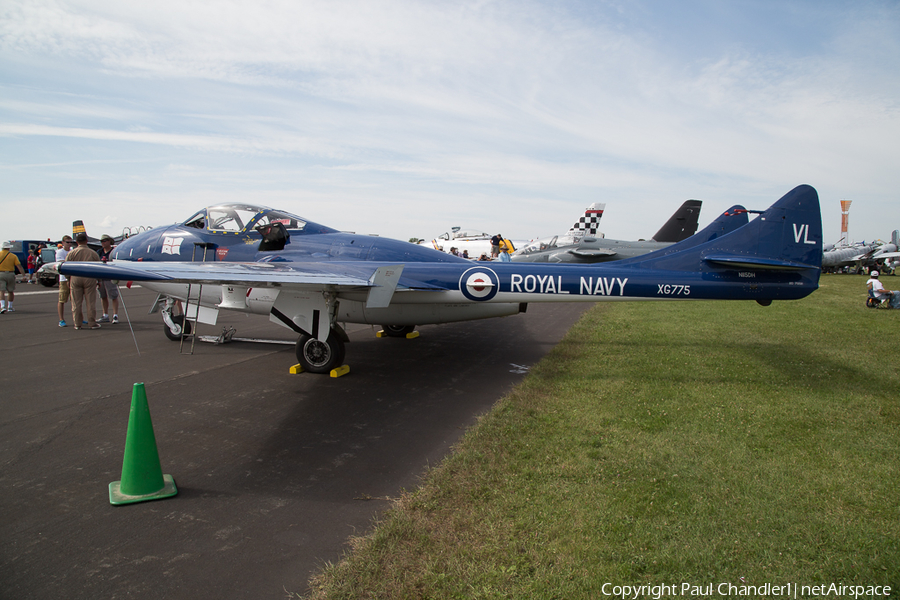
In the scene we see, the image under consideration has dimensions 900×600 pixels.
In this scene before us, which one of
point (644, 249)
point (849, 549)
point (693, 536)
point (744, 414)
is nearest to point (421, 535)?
point (693, 536)

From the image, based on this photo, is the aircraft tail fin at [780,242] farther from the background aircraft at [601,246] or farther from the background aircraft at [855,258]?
the background aircraft at [855,258]

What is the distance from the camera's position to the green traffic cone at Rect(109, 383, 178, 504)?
3443mm

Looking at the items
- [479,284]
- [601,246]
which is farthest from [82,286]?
[601,246]

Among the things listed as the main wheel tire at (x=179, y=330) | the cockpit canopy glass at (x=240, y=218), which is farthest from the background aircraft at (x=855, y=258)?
the main wheel tire at (x=179, y=330)

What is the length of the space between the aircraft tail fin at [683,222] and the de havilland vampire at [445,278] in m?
15.4

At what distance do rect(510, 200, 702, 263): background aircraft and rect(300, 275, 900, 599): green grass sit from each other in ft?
39.5

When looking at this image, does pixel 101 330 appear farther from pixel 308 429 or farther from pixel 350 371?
pixel 308 429

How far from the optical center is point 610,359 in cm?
773

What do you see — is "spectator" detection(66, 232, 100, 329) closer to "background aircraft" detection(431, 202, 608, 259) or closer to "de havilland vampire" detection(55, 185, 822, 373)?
"de havilland vampire" detection(55, 185, 822, 373)

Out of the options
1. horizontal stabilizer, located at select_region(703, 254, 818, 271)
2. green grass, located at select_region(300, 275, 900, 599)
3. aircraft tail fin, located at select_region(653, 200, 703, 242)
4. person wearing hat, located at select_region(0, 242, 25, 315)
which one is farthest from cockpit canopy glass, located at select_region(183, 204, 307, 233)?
aircraft tail fin, located at select_region(653, 200, 703, 242)

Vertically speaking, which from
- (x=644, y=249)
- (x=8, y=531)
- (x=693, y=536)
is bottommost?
(x=8, y=531)

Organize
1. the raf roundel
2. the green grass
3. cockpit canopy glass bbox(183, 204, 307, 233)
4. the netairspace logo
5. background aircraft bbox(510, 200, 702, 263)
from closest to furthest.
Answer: the netairspace logo < the green grass < the raf roundel < cockpit canopy glass bbox(183, 204, 307, 233) < background aircraft bbox(510, 200, 702, 263)

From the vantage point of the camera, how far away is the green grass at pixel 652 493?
2648 millimetres

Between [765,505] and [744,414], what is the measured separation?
2.08 m
